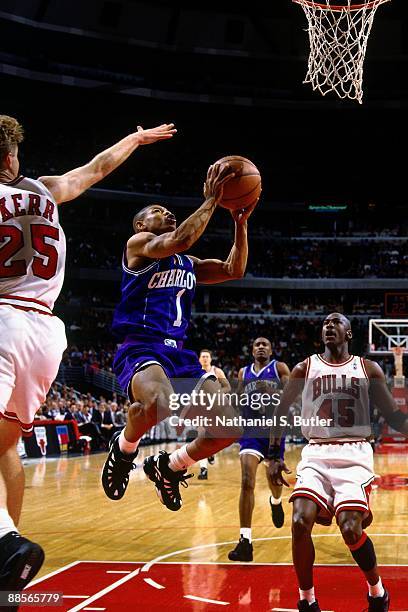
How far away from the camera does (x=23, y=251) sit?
3.65 meters

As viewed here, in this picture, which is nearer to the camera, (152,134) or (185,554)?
(152,134)

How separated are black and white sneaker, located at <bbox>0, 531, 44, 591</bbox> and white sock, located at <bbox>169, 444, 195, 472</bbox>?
8.04 feet

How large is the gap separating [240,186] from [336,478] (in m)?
2.17

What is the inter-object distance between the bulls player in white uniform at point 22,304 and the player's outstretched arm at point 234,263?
2.15 m

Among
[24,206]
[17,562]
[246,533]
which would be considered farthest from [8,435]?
[246,533]

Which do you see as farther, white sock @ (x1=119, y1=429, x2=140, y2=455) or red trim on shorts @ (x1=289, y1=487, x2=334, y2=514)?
white sock @ (x1=119, y1=429, x2=140, y2=455)

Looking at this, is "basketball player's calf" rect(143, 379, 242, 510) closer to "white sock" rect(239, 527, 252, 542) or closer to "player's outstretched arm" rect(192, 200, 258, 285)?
"player's outstretched arm" rect(192, 200, 258, 285)

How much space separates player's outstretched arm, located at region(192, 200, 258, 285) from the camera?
5.73 metres

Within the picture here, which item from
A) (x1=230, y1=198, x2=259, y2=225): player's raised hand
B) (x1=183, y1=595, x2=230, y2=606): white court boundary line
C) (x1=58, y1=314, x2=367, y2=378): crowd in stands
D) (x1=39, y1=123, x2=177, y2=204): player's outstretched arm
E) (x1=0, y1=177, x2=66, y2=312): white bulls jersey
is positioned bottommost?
(x1=58, y1=314, x2=367, y2=378): crowd in stands

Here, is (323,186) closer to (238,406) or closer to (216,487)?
(216,487)

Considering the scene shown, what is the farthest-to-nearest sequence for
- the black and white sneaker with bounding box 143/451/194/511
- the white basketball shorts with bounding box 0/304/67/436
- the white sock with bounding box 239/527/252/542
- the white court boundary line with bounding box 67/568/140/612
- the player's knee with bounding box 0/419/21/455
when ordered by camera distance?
the white sock with bounding box 239/527/252/542 → the black and white sneaker with bounding box 143/451/194/511 → the white court boundary line with bounding box 67/568/140/612 → the player's knee with bounding box 0/419/21/455 → the white basketball shorts with bounding box 0/304/67/436

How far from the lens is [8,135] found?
144 inches

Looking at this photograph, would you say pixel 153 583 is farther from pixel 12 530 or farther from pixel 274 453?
pixel 12 530

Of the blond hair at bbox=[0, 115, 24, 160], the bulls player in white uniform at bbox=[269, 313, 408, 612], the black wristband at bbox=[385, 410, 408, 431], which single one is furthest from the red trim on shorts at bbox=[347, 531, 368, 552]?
the blond hair at bbox=[0, 115, 24, 160]
